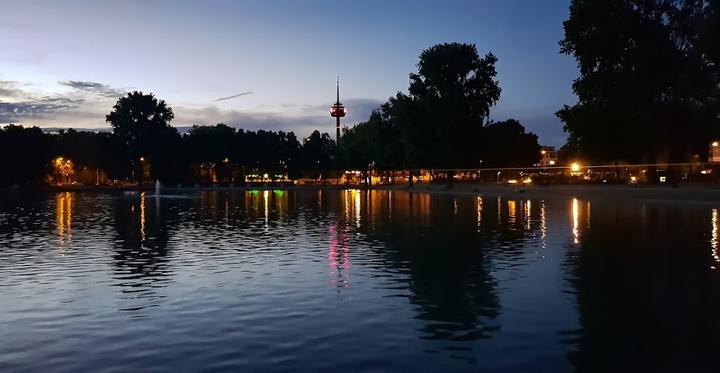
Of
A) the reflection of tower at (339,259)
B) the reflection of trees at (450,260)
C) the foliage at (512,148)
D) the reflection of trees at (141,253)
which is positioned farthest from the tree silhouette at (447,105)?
the reflection of tower at (339,259)

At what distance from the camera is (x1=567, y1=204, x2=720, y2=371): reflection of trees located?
918 cm

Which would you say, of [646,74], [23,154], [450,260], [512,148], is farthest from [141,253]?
[512,148]

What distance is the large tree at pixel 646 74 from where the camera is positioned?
6009cm

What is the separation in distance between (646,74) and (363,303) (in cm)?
5543

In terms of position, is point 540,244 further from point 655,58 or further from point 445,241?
point 655,58

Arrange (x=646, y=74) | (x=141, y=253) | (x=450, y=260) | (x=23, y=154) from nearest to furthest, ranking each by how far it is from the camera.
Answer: (x=450, y=260), (x=141, y=253), (x=646, y=74), (x=23, y=154)

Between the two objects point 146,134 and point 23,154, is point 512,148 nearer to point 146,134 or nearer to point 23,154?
point 146,134

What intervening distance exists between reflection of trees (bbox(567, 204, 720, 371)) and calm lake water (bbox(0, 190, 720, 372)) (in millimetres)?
43

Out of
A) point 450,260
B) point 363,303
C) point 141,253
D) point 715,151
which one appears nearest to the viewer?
point 363,303

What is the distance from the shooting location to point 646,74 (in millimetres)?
60656

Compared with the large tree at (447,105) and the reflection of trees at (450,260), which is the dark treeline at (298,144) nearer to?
the large tree at (447,105)

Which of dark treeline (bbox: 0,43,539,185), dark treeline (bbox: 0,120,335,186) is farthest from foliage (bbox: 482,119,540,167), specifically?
dark treeline (bbox: 0,120,335,186)

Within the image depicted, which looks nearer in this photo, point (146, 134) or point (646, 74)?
point (646, 74)

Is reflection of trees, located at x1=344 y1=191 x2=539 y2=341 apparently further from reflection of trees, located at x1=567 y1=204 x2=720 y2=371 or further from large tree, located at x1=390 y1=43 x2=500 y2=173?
large tree, located at x1=390 y1=43 x2=500 y2=173
